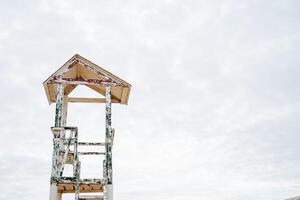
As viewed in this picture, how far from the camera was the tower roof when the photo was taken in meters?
12.5

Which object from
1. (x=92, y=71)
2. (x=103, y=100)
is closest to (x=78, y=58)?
(x=92, y=71)

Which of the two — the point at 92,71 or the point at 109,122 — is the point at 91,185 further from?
the point at 92,71

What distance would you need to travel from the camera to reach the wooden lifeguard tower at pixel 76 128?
1107 centimetres

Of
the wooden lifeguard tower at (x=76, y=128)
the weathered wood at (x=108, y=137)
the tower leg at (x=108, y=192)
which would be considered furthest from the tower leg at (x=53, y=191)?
the weathered wood at (x=108, y=137)

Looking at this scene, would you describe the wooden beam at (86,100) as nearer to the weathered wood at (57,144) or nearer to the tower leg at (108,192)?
the weathered wood at (57,144)

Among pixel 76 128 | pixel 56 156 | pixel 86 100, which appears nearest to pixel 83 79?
pixel 86 100

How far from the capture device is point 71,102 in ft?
46.0

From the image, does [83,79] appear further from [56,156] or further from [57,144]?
[56,156]

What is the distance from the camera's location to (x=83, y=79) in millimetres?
13055

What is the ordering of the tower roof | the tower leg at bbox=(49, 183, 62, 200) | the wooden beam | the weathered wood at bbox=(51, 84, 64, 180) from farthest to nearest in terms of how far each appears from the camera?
the wooden beam
the tower roof
the weathered wood at bbox=(51, 84, 64, 180)
the tower leg at bbox=(49, 183, 62, 200)

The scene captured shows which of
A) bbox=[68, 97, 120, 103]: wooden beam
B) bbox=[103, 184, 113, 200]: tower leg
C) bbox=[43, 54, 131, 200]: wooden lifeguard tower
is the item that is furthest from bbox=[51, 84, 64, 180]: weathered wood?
bbox=[68, 97, 120, 103]: wooden beam

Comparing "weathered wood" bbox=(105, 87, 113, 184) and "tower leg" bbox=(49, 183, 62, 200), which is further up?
"weathered wood" bbox=(105, 87, 113, 184)

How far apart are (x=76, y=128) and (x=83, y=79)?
2.13 meters

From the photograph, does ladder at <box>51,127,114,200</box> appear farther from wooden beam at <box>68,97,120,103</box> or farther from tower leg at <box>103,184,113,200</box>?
wooden beam at <box>68,97,120,103</box>
